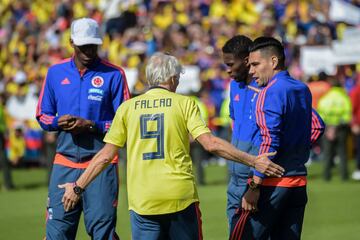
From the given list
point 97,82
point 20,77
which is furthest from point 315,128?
point 20,77

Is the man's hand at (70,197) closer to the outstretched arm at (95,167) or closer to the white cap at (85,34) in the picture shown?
the outstretched arm at (95,167)

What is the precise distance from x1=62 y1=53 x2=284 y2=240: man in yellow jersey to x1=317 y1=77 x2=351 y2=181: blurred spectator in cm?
1326

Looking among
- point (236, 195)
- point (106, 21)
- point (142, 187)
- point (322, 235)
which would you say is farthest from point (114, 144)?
point (106, 21)

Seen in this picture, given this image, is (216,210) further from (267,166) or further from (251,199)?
(267,166)

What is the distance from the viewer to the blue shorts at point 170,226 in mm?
7461

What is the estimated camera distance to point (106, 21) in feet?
96.1

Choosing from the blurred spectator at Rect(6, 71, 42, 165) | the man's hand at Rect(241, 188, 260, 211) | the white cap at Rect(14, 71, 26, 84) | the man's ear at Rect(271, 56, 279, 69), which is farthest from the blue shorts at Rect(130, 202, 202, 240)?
the white cap at Rect(14, 71, 26, 84)

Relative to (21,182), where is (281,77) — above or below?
above

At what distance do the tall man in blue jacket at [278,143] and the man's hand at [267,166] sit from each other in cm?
→ 9

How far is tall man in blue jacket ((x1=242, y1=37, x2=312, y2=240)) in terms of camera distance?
7.67m

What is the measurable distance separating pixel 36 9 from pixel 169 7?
523 centimetres

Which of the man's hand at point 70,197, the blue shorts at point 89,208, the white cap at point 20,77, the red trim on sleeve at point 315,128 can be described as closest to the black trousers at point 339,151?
the white cap at point 20,77

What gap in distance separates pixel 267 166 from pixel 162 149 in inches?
34.9

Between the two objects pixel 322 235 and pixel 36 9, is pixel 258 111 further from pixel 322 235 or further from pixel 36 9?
pixel 36 9
